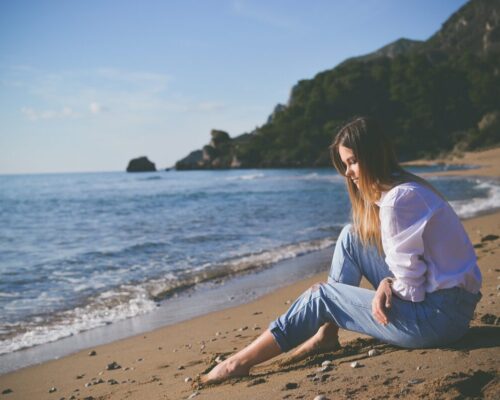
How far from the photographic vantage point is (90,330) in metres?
5.68

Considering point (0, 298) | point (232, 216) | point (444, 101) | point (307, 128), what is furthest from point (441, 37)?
point (0, 298)

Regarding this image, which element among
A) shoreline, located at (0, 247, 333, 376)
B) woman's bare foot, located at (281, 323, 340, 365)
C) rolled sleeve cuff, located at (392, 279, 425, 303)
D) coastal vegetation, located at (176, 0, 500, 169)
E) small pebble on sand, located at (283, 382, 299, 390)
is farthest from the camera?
coastal vegetation, located at (176, 0, 500, 169)

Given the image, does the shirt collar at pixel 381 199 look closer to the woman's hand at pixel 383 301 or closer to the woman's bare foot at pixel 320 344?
the woman's hand at pixel 383 301

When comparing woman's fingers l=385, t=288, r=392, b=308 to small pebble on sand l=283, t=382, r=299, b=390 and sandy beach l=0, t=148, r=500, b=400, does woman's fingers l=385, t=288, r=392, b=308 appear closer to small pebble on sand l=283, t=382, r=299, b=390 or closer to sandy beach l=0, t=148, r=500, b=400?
sandy beach l=0, t=148, r=500, b=400

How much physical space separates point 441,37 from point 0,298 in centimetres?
13646

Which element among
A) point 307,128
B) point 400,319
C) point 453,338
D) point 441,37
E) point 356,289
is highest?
point 441,37

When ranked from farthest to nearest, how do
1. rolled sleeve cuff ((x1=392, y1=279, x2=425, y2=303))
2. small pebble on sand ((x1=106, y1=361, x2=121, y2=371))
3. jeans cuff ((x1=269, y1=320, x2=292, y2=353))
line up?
small pebble on sand ((x1=106, y1=361, x2=121, y2=371))
jeans cuff ((x1=269, y1=320, x2=292, y2=353))
rolled sleeve cuff ((x1=392, y1=279, x2=425, y2=303))

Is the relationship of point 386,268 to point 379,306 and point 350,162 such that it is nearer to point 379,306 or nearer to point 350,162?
point 379,306

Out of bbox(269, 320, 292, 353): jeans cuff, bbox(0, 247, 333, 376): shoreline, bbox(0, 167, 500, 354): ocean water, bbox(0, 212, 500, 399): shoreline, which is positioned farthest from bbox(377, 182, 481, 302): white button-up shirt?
bbox(0, 167, 500, 354): ocean water

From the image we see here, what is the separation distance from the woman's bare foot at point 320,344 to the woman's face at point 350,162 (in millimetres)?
1079

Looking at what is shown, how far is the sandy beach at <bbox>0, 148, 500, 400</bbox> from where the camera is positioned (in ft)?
7.66

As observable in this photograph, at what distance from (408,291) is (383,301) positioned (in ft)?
0.47

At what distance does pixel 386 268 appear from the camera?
9.09ft

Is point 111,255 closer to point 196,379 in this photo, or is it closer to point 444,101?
point 196,379
